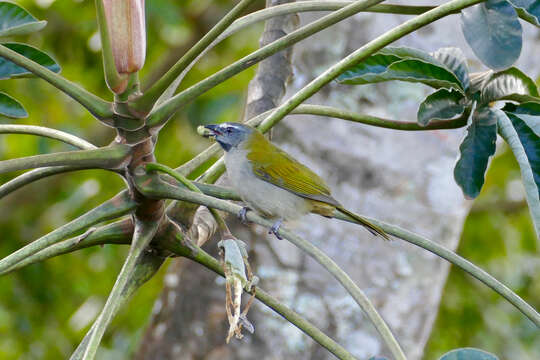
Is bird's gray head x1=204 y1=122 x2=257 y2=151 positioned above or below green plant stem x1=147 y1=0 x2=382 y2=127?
below

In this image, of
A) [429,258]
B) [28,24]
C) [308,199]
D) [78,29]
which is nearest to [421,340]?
[429,258]

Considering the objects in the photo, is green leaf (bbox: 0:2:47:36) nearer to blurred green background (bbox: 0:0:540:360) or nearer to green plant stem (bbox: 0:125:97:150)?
green plant stem (bbox: 0:125:97:150)

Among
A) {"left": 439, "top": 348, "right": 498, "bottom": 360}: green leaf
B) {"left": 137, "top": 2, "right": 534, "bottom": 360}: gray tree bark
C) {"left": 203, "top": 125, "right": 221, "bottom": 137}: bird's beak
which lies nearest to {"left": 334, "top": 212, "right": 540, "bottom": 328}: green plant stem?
{"left": 439, "top": 348, "right": 498, "bottom": 360}: green leaf

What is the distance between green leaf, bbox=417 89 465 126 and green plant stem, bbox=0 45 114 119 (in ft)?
1.81

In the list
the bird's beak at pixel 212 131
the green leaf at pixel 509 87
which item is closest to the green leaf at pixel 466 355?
the green leaf at pixel 509 87

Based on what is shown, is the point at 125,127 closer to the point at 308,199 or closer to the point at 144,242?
the point at 144,242

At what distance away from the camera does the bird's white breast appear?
5.79ft

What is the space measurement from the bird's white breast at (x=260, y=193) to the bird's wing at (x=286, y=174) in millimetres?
22

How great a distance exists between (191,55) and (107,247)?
2745 mm

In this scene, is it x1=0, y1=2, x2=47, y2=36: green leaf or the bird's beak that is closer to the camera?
x1=0, y1=2, x2=47, y2=36: green leaf

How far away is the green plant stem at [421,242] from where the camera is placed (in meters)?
1.16

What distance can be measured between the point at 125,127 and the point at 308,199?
668 millimetres

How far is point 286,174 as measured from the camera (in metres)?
1.93

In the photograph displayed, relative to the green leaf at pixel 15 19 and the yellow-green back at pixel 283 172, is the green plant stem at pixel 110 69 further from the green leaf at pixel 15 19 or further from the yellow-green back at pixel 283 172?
the yellow-green back at pixel 283 172
